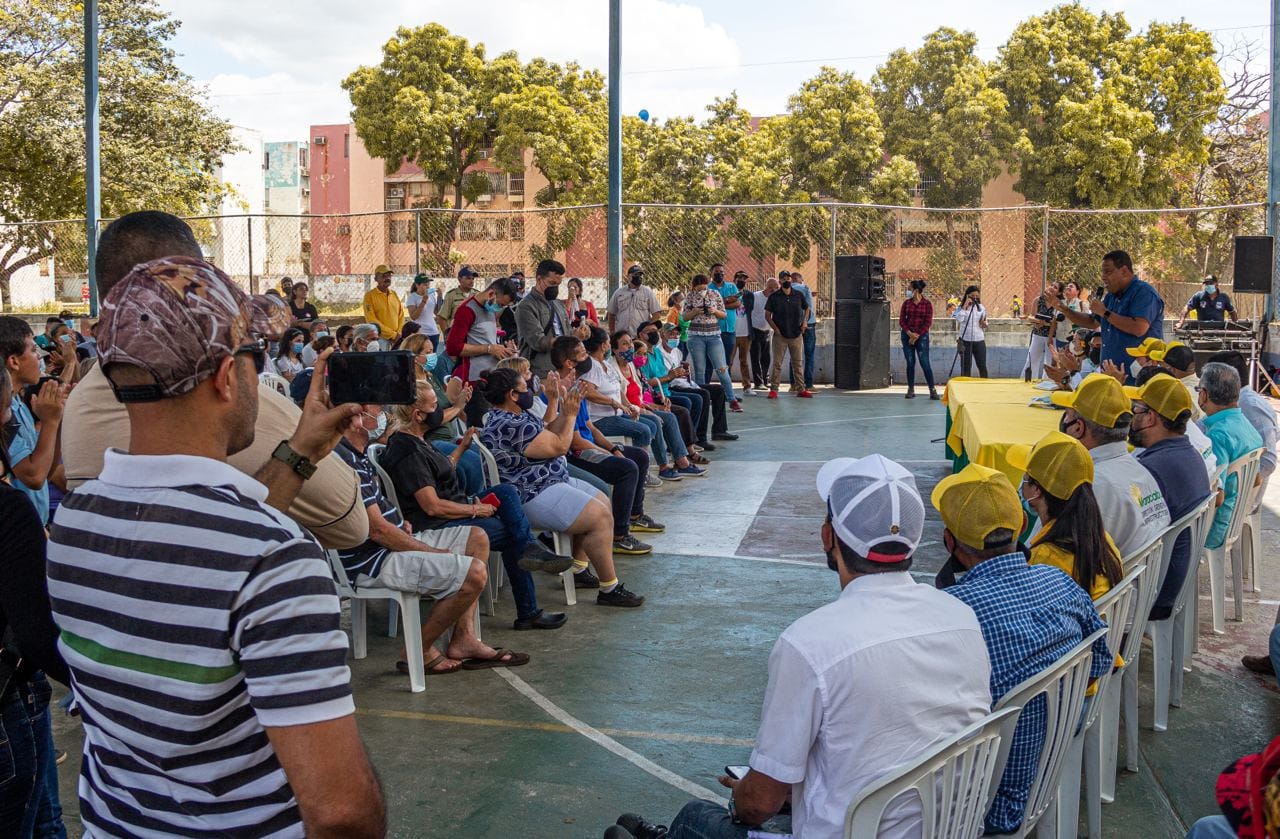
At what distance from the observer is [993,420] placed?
6.86 m

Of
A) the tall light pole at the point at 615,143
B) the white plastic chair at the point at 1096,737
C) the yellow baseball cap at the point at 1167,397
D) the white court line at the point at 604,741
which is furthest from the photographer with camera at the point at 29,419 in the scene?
the tall light pole at the point at 615,143

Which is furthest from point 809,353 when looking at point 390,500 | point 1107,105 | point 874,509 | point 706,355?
point 1107,105

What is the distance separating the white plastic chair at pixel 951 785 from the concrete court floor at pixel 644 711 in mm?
1497

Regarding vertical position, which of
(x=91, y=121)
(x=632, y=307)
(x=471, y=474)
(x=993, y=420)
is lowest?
(x=471, y=474)

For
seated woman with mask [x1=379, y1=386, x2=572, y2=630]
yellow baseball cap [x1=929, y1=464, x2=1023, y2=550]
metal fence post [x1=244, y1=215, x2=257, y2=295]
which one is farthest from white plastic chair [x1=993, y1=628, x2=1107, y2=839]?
Answer: metal fence post [x1=244, y1=215, x2=257, y2=295]

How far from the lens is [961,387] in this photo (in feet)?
30.0

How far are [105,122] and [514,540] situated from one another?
2087 cm

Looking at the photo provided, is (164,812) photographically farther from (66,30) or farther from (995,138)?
(995,138)

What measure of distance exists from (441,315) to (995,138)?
24182 millimetres

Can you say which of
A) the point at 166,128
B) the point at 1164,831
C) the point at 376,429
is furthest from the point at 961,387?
the point at 166,128

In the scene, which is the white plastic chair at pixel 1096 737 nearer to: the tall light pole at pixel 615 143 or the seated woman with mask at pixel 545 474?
the seated woman with mask at pixel 545 474

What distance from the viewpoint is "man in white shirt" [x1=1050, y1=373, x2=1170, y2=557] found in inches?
161

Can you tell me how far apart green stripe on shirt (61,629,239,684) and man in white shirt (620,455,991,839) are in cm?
120

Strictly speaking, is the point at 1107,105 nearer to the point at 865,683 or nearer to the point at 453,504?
the point at 453,504
